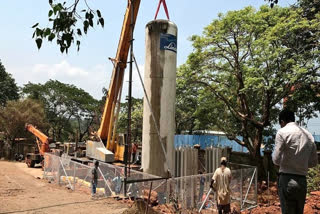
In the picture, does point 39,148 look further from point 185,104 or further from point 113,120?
point 185,104

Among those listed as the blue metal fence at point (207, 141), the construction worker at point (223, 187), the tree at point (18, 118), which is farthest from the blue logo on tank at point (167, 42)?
the tree at point (18, 118)

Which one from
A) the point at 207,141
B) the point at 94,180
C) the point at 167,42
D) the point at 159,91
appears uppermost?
the point at 167,42

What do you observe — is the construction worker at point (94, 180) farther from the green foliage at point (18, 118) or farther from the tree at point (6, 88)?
the tree at point (6, 88)

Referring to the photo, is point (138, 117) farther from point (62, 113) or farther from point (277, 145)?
point (277, 145)

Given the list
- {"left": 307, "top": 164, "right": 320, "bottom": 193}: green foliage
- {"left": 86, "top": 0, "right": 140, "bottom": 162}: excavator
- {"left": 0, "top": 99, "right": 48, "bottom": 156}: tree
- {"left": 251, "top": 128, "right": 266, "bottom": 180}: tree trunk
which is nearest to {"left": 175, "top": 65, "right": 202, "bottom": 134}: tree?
{"left": 86, "top": 0, "right": 140, "bottom": 162}: excavator

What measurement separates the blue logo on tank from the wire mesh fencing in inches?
179

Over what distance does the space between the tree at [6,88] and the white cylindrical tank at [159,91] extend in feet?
105

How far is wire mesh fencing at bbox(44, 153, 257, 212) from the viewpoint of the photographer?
8.73m

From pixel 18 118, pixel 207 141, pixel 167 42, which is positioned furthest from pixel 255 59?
pixel 18 118

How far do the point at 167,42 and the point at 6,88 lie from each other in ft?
108

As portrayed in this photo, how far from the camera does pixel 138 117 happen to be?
33812 millimetres

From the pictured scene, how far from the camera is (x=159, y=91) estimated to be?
10484 millimetres

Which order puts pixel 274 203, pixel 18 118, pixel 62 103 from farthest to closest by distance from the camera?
pixel 62 103, pixel 18 118, pixel 274 203

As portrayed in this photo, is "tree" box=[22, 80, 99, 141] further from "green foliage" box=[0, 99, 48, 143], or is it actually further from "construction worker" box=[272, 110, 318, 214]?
"construction worker" box=[272, 110, 318, 214]
